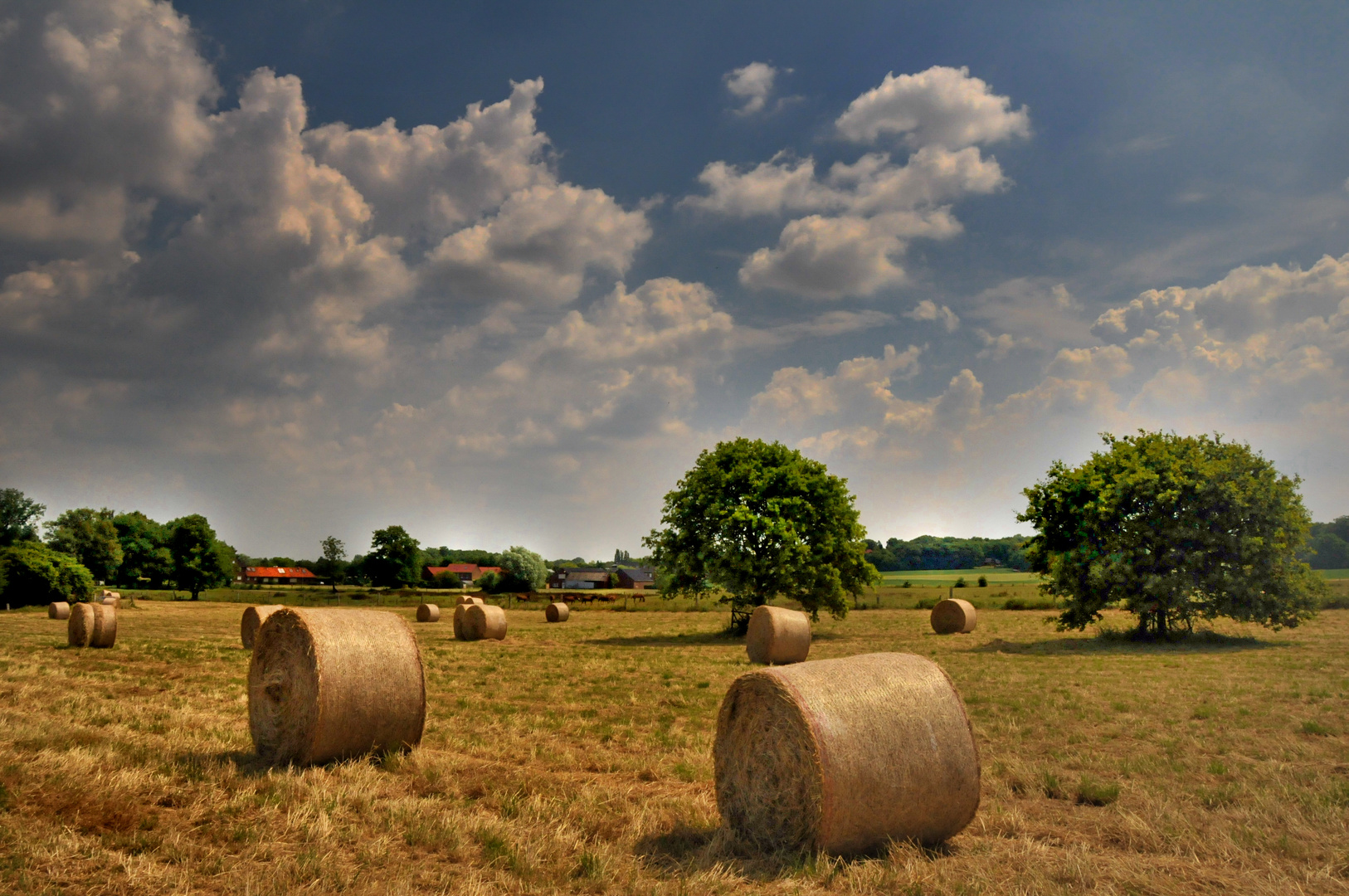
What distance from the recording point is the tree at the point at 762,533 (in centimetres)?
3141

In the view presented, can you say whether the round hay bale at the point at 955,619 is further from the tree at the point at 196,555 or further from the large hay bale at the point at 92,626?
the tree at the point at 196,555

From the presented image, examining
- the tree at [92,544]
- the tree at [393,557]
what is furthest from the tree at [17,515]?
the tree at [393,557]

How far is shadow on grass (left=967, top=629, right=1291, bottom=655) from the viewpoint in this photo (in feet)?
80.8

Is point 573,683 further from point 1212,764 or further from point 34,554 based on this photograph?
point 34,554

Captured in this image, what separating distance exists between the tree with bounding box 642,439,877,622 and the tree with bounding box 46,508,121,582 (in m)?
77.4

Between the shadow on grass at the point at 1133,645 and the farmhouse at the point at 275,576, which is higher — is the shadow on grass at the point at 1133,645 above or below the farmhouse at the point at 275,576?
below

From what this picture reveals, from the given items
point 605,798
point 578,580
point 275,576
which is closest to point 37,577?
point 605,798

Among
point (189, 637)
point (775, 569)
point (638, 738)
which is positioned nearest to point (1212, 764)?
point (638, 738)

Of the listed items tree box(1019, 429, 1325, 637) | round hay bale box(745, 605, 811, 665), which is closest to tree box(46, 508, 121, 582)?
round hay bale box(745, 605, 811, 665)

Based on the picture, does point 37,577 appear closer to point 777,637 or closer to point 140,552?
point 140,552

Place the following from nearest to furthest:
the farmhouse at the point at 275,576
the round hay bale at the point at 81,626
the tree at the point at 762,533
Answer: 1. the round hay bale at the point at 81,626
2. the tree at the point at 762,533
3. the farmhouse at the point at 275,576

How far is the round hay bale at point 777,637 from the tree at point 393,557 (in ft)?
276

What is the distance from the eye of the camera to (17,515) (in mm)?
91312

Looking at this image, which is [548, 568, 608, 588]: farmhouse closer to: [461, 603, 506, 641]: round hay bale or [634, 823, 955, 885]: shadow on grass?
[461, 603, 506, 641]: round hay bale
